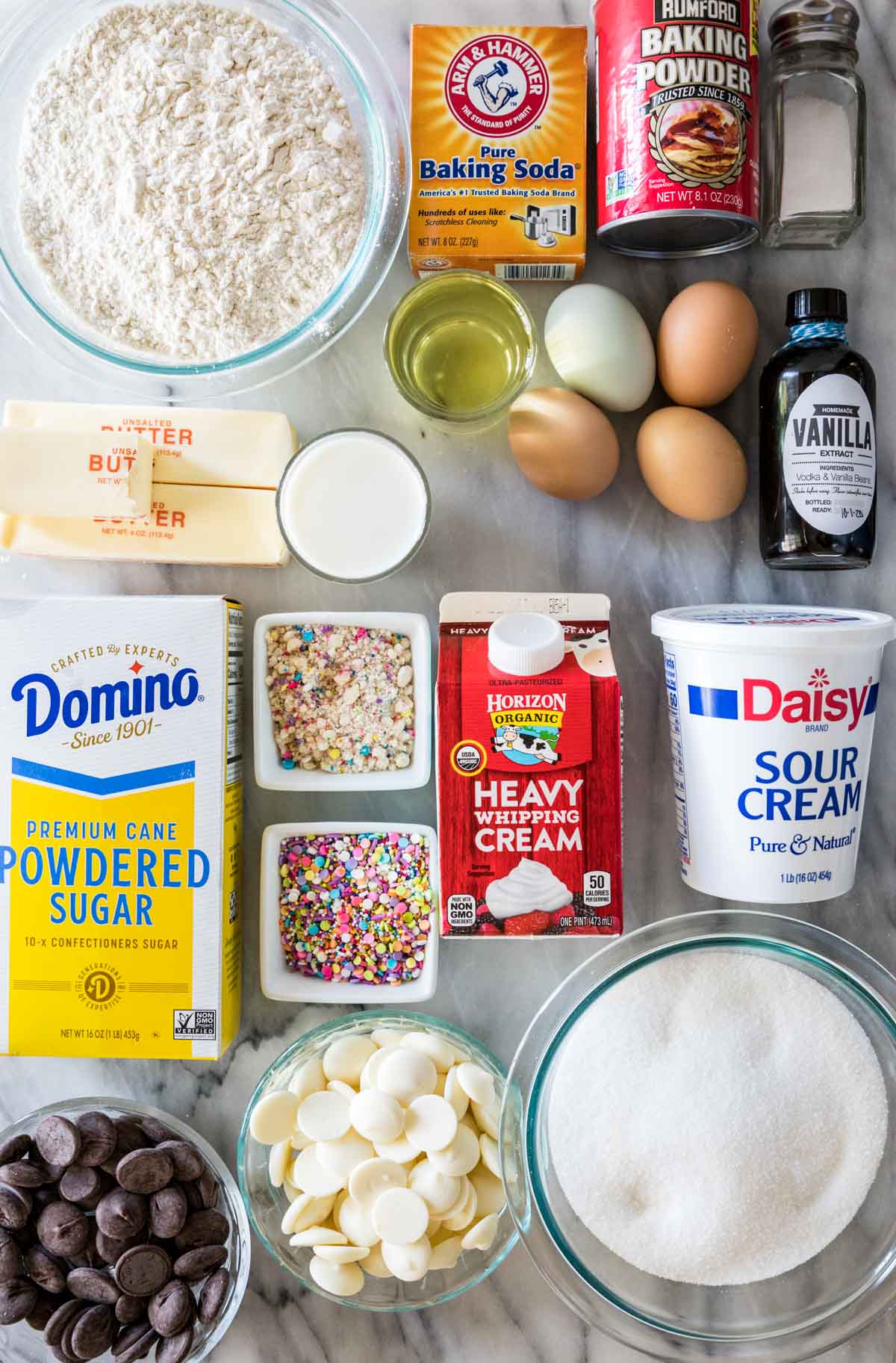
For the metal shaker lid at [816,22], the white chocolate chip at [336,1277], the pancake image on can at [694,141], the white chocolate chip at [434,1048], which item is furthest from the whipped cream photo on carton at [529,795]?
the metal shaker lid at [816,22]

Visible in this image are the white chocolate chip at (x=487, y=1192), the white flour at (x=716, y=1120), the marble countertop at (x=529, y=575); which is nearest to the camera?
the white flour at (x=716, y=1120)

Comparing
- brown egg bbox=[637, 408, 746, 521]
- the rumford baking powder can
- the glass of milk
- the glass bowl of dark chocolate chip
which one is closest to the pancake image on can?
the rumford baking powder can

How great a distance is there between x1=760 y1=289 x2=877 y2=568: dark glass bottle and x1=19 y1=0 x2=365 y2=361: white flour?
46cm

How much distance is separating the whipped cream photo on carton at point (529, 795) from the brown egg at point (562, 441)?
0.56 ft

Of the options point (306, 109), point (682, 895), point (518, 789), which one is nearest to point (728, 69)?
point (306, 109)

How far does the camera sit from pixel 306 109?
0.91 m

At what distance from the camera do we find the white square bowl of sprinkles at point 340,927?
3.15ft

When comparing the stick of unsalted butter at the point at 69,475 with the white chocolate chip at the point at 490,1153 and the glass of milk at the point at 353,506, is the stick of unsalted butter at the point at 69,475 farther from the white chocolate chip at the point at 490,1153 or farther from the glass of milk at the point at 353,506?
the white chocolate chip at the point at 490,1153

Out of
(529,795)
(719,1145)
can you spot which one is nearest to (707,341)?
(529,795)

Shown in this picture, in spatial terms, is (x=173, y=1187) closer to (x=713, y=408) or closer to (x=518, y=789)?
(x=518, y=789)

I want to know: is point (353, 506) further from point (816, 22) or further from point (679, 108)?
point (816, 22)

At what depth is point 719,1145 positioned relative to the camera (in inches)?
32.0

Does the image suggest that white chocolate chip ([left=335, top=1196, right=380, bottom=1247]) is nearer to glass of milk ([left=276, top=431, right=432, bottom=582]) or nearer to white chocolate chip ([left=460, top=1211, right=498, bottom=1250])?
white chocolate chip ([left=460, top=1211, right=498, bottom=1250])

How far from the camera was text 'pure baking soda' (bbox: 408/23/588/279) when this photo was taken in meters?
0.94
